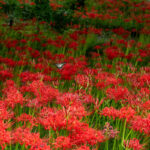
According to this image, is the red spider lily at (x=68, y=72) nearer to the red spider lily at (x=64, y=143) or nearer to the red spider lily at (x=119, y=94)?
the red spider lily at (x=119, y=94)

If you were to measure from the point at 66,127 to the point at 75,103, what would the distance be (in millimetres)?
371

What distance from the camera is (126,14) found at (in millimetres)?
9672

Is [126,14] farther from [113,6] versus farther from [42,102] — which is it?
[42,102]

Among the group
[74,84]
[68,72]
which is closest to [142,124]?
[74,84]

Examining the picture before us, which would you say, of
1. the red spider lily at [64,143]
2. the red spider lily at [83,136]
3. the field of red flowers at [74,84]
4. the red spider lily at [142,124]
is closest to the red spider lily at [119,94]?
the field of red flowers at [74,84]

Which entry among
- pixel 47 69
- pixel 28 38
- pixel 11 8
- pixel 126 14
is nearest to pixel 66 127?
pixel 47 69

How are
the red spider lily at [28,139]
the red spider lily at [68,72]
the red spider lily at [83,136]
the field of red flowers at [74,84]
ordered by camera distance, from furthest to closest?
the red spider lily at [68,72] → the field of red flowers at [74,84] → the red spider lily at [83,136] → the red spider lily at [28,139]

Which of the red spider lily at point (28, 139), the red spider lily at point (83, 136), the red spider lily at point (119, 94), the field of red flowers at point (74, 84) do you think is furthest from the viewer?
the red spider lily at point (119, 94)

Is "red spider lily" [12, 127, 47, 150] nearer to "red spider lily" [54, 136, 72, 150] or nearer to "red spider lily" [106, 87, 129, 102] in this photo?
"red spider lily" [54, 136, 72, 150]

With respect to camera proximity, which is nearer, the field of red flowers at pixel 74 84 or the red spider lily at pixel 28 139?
the red spider lily at pixel 28 139

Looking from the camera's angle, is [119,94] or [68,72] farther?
[68,72]

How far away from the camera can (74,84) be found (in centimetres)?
321

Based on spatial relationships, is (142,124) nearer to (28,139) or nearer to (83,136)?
(83,136)

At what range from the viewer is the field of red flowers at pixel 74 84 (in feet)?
7.07
